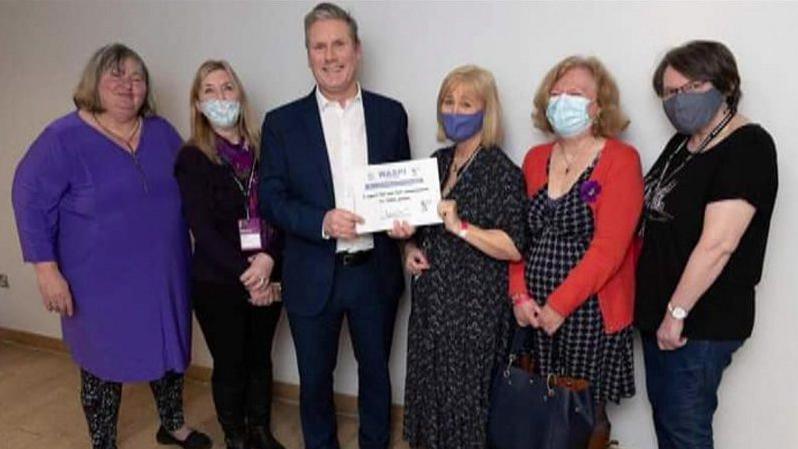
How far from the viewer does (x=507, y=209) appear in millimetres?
1852

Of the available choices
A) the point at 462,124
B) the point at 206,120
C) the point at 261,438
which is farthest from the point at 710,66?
the point at 261,438

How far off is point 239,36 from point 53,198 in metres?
1.06

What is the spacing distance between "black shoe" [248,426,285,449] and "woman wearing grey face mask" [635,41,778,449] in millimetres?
1482

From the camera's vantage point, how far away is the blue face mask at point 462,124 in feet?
6.12

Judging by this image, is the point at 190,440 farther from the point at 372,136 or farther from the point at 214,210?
the point at 372,136

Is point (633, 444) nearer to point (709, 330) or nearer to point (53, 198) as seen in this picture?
point (709, 330)

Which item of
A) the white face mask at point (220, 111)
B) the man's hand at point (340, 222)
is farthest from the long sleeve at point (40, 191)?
the man's hand at point (340, 222)

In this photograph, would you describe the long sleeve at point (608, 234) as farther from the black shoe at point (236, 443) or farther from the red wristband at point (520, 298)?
the black shoe at point (236, 443)

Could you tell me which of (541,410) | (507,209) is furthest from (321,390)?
(507,209)

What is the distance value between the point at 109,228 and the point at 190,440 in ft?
3.26

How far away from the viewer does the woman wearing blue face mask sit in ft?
6.09

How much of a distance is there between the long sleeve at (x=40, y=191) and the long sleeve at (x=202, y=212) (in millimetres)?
394

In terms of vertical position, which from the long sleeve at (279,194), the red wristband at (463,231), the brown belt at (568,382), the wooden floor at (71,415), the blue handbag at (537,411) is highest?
the long sleeve at (279,194)

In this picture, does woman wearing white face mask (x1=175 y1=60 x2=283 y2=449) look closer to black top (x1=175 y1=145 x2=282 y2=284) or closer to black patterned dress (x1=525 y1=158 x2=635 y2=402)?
black top (x1=175 y1=145 x2=282 y2=284)
